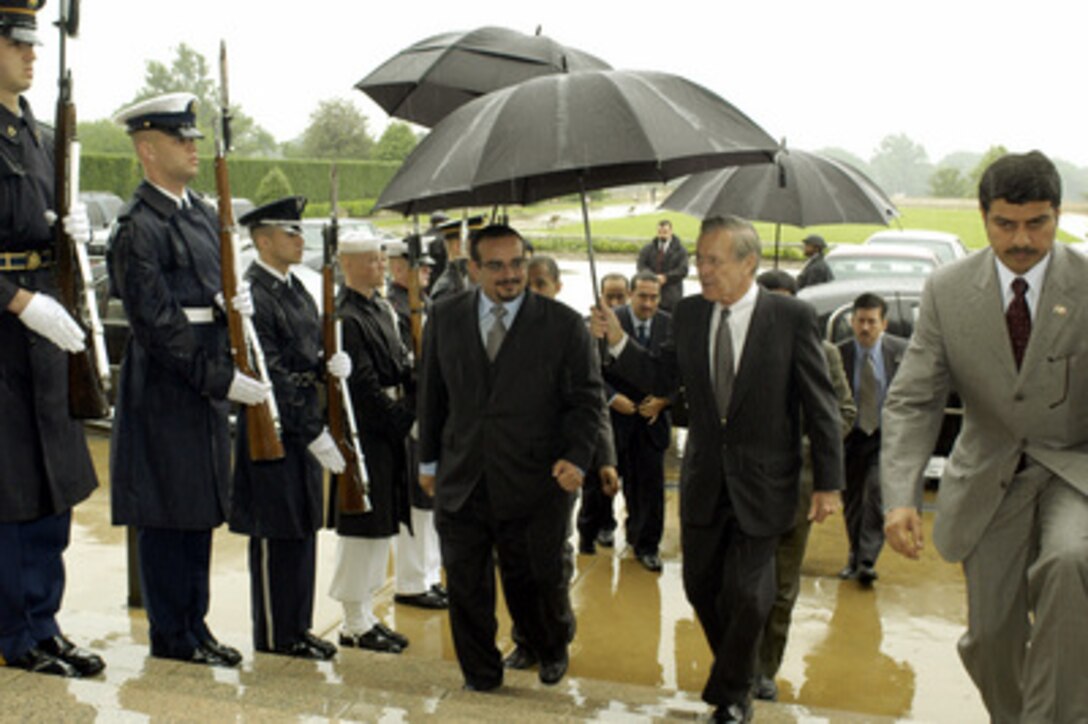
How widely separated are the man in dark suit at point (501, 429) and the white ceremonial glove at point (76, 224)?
1422mm

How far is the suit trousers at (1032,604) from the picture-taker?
11.9 ft

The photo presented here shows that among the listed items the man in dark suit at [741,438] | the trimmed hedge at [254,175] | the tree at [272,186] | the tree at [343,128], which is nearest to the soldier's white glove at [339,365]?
the man in dark suit at [741,438]

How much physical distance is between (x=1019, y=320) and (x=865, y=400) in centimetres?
353

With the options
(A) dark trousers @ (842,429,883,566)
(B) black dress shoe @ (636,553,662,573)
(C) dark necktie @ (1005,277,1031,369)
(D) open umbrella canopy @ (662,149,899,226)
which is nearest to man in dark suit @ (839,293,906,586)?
(A) dark trousers @ (842,429,883,566)

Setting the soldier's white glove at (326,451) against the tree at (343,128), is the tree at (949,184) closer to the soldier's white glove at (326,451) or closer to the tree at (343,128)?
the tree at (343,128)

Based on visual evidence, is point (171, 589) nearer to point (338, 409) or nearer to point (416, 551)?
point (338, 409)

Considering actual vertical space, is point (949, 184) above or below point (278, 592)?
above

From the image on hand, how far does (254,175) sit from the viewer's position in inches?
2211

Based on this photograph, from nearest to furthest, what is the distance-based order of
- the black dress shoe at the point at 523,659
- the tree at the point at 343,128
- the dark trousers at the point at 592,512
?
the black dress shoe at the point at 523,659
the dark trousers at the point at 592,512
the tree at the point at 343,128

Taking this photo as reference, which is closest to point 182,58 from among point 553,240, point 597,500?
point 553,240

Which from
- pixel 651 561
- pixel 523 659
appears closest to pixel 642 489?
pixel 651 561

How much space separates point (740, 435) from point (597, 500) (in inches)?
123

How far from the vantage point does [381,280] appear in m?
5.91

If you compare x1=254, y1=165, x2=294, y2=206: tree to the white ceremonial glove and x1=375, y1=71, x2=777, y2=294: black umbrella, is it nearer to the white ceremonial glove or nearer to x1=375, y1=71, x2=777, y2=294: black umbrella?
x1=375, y1=71, x2=777, y2=294: black umbrella
